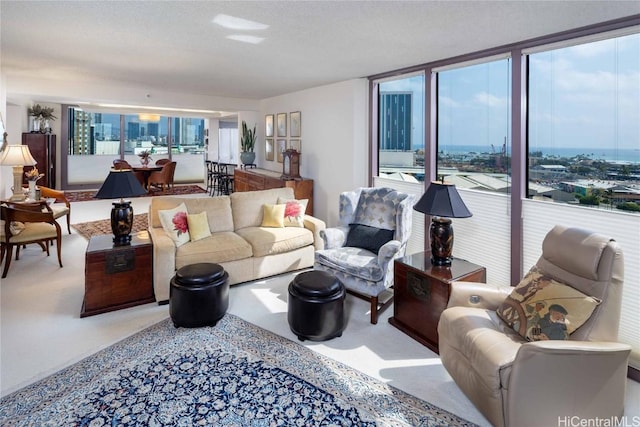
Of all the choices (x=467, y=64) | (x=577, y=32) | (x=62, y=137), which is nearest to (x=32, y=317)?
(x=467, y=64)

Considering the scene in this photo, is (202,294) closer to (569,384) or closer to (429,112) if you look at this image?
(569,384)

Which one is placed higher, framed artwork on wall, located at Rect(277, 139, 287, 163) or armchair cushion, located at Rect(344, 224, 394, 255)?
framed artwork on wall, located at Rect(277, 139, 287, 163)

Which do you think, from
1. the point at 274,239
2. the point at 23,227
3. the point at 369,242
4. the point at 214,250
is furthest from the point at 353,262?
the point at 23,227

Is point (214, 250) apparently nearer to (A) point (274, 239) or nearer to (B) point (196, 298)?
(A) point (274, 239)

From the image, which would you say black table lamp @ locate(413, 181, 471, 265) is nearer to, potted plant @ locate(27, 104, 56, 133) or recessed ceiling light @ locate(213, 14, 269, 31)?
recessed ceiling light @ locate(213, 14, 269, 31)

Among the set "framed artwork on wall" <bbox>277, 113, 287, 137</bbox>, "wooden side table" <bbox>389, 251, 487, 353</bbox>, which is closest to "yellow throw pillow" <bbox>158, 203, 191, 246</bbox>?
"wooden side table" <bbox>389, 251, 487, 353</bbox>

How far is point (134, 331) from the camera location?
3104 mm

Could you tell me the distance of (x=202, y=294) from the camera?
3092mm

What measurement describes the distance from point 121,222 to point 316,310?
2.15 m

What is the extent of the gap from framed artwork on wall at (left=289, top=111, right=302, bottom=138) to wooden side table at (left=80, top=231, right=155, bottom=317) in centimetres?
384

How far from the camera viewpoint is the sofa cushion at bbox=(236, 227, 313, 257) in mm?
4195

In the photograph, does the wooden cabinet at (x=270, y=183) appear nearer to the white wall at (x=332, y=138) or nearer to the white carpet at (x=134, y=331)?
the white wall at (x=332, y=138)

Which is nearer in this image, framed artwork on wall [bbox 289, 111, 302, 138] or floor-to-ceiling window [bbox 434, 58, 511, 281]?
floor-to-ceiling window [bbox 434, 58, 511, 281]

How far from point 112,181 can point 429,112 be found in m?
3.52
